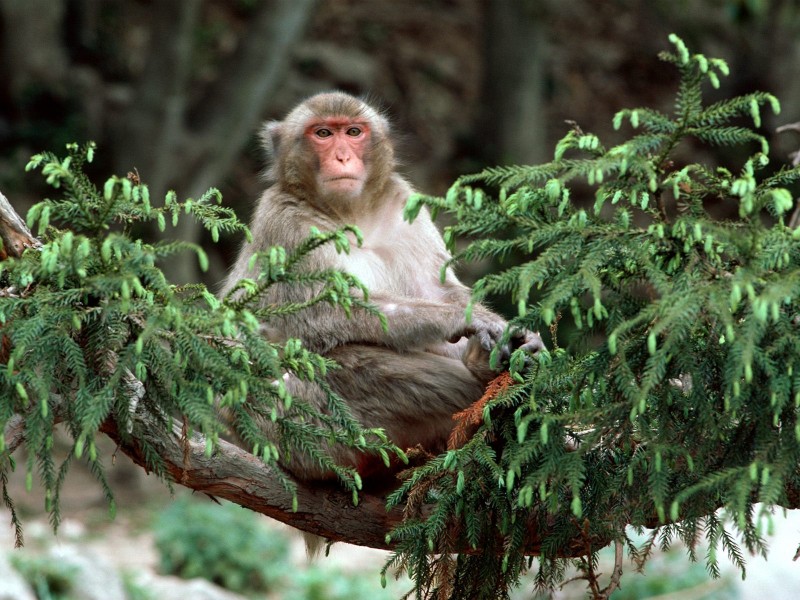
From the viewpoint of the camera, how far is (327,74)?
1270 centimetres

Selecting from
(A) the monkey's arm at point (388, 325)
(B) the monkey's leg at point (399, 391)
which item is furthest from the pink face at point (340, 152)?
(B) the monkey's leg at point (399, 391)

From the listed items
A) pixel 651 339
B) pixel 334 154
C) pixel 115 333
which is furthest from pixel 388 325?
pixel 651 339

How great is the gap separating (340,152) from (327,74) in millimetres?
8475

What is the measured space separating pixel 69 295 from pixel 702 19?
12633 millimetres

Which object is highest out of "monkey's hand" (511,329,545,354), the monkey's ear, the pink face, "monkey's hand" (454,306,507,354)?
the monkey's ear

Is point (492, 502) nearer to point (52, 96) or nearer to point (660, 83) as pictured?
point (52, 96)

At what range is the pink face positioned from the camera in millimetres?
4439

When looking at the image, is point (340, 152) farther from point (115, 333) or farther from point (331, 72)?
point (331, 72)

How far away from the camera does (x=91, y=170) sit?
10727mm

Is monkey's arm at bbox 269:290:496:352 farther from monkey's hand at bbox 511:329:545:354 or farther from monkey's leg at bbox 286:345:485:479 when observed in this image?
monkey's hand at bbox 511:329:545:354

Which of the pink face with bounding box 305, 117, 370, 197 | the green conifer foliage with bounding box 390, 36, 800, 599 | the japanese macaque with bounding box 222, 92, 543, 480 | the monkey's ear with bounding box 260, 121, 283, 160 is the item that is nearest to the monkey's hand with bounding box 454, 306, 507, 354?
the japanese macaque with bounding box 222, 92, 543, 480

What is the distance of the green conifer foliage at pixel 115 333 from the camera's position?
2.74 meters

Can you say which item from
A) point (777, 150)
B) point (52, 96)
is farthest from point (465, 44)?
point (52, 96)

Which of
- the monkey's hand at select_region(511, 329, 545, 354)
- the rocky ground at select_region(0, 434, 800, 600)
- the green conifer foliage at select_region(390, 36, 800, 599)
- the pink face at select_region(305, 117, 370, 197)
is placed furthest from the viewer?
the rocky ground at select_region(0, 434, 800, 600)
